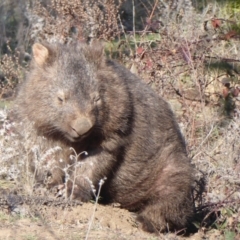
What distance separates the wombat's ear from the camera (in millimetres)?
6457

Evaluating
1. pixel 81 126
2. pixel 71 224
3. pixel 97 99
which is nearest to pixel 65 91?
pixel 97 99

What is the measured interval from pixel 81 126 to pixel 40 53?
2.77ft

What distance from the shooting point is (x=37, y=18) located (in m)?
11.0

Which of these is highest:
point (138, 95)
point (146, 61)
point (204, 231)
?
point (138, 95)

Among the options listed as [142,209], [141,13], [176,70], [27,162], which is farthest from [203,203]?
[141,13]

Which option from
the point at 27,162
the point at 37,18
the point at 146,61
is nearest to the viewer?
the point at 27,162

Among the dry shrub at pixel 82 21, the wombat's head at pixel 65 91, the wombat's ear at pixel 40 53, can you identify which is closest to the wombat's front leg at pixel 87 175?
the wombat's head at pixel 65 91

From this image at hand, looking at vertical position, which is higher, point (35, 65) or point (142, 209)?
point (35, 65)

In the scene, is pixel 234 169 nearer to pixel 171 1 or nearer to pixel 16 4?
pixel 171 1

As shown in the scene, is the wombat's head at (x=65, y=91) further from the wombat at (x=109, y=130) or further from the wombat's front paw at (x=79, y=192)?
the wombat's front paw at (x=79, y=192)

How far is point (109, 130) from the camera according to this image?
6.39 meters

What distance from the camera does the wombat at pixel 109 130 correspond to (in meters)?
6.23

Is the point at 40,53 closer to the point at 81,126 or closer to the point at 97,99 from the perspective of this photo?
the point at 97,99

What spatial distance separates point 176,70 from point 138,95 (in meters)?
3.46
